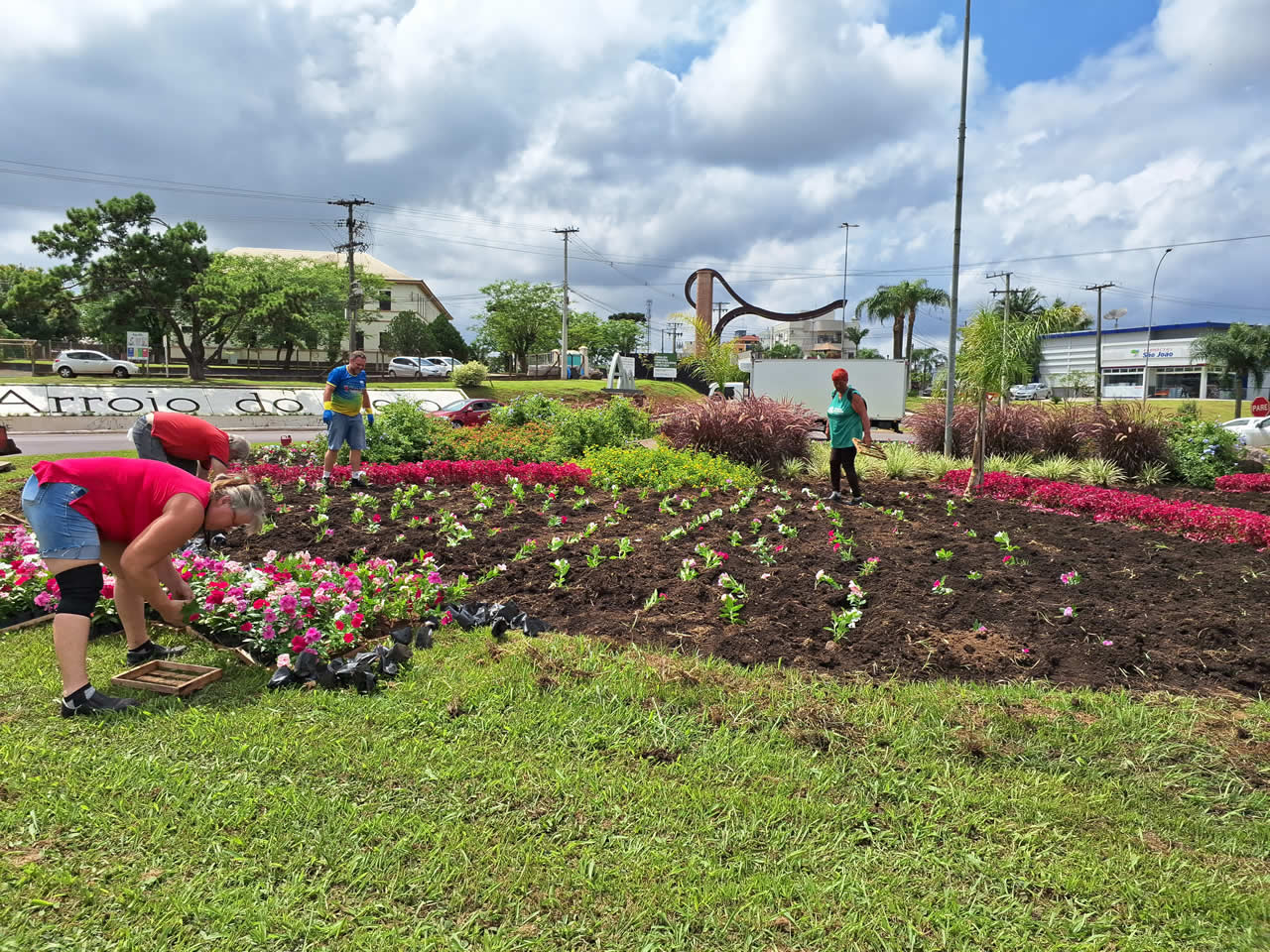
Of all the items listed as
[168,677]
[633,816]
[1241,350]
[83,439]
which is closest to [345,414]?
[168,677]

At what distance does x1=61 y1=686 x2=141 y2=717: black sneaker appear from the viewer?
350 cm

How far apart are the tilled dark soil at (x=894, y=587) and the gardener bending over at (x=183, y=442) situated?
0.80m

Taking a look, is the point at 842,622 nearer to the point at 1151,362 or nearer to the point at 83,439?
the point at 83,439

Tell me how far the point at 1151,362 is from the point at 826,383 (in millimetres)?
57378

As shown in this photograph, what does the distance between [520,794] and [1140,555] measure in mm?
5821

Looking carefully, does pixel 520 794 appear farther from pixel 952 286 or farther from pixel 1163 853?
pixel 952 286

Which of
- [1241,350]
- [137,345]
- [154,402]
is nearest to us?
[154,402]

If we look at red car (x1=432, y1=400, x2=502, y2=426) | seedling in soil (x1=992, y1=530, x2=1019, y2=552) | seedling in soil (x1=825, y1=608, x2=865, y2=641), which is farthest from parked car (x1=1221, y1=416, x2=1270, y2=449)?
seedling in soil (x1=825, y1=608, x2=865, y2=641)

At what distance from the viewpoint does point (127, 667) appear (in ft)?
13.3

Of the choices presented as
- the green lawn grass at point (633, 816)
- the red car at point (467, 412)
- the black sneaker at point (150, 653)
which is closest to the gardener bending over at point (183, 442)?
the black sneaker at point (150, 653)

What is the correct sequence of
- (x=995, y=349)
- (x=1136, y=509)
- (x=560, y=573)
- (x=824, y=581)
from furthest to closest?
→ (x=995, y=349), (x=1136, y=509), (x=560, y=573), (x=824, y=581)

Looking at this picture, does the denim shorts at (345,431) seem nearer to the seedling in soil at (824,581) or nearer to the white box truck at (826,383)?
the seedling in soil at (824,581)

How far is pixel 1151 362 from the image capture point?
67.6 metres

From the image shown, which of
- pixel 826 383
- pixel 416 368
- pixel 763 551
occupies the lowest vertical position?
pixel 763 551
